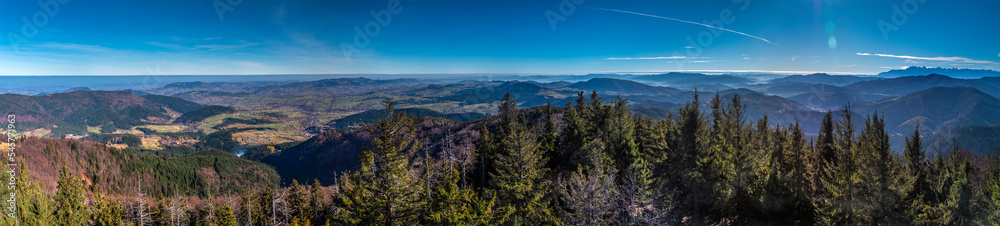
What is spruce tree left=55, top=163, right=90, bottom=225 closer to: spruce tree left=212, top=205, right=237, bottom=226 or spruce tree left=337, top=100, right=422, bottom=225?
spruce tree left=212, top=205, right=237, bottom=226

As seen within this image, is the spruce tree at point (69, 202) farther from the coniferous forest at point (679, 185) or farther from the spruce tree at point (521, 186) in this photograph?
the spruce tree at point (521, 186)

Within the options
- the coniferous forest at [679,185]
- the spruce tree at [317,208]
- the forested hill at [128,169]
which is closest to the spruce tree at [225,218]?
the coniferous forest at [679,185]

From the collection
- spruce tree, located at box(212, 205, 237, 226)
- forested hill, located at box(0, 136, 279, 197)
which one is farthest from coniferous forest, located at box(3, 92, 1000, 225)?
forested hill, located at box(0, 136, 279, 197)

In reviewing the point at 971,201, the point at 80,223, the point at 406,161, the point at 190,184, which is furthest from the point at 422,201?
the point at 190,184

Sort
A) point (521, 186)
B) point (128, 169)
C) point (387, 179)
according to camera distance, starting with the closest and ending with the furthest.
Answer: point (387, 179), point (521, 186), point (128, 169)

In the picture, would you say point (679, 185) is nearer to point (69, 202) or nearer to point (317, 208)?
point (69, 202)

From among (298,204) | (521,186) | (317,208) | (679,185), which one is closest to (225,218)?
(298,204)

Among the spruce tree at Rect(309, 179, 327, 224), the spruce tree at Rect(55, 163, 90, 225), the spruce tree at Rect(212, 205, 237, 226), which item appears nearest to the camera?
the spruce tree at Rect(55, 163, 90, 225)

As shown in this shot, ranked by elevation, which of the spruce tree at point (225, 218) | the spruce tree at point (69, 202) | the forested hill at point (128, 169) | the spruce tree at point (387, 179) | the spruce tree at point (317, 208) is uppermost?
the spruce tree at point (387, 179)

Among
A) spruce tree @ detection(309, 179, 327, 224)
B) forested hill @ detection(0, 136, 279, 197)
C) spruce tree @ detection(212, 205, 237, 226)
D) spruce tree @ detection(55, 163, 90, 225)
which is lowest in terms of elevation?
forested hill @ detection(0, 136, 279, 197)

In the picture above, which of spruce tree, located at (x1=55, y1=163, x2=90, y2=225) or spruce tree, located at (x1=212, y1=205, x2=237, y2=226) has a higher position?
spruce tree, located at (x1=55, y1=163, x2=90, y2=225)

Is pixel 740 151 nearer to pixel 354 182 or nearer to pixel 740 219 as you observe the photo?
pixel 740 219
